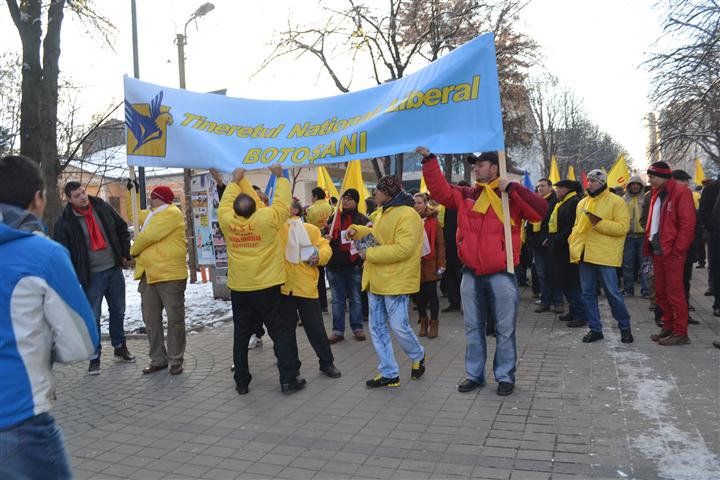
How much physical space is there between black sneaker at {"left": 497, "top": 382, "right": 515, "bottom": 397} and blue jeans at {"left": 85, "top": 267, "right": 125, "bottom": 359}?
15.4ft

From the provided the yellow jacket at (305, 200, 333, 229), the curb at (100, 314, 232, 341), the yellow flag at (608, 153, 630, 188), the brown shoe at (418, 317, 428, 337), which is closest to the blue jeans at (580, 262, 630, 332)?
the brown shoe at (418, 317, 428, 337)

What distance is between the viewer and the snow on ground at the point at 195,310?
376 inches

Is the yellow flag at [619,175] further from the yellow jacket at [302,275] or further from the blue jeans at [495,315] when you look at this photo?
the yellow jacket at [302,275]

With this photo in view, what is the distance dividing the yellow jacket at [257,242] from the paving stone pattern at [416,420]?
1172 mm

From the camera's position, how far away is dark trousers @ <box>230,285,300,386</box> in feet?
18.5

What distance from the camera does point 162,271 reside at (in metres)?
6.45

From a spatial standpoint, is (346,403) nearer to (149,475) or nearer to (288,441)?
(288,441)

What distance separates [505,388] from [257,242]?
8.90ft

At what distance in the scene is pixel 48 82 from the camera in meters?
9.01

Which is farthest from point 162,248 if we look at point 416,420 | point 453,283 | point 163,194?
point 453,283

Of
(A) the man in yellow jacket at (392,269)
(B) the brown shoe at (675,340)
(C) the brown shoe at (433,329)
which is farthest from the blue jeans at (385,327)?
(B) the brown shoe at (675,340)

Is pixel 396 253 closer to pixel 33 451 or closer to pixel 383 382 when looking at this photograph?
pixel 383 382

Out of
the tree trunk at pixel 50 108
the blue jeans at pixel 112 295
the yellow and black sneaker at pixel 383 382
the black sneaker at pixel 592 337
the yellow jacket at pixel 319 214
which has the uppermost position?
the tree trunk at pixel 50 108

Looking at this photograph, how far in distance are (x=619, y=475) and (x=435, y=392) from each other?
2.06 m
